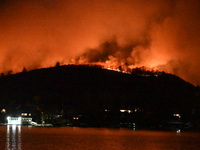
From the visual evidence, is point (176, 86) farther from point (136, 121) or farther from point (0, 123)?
point (0, 123)

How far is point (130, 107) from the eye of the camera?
110 metres

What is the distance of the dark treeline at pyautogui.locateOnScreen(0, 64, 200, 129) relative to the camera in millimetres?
102938

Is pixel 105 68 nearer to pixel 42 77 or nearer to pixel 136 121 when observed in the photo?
pixel 42 77

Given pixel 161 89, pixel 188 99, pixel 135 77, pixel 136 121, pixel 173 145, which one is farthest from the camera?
pixel 135 77

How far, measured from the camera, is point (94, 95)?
125000 millimetres

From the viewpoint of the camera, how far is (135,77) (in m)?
142

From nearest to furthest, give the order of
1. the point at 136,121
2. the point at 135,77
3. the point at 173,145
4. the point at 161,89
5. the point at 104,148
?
the point at 104,148 → the point at 173,145 → the point at 136,121 → the point at 161,89 → the point at 135,77

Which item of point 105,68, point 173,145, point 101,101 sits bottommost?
point 173,145

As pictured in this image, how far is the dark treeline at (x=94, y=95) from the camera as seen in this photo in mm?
102938

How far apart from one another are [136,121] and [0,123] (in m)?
28.2

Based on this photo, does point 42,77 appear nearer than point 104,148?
No

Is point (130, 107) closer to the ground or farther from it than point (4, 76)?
closer to the ground

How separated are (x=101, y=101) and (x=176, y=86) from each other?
89.4 ft

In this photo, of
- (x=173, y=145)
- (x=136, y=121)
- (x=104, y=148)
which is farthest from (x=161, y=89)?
(x=104, y=148)
